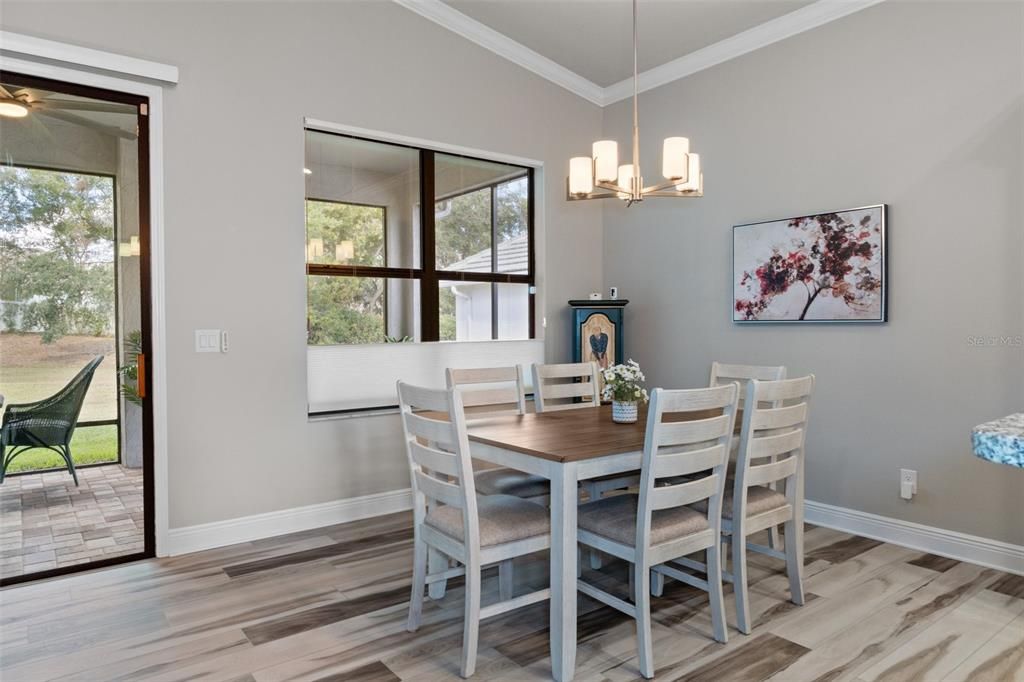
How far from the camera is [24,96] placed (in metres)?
2.88

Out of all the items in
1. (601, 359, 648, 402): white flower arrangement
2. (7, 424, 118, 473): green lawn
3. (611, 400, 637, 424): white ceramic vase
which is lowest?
(7, 424, 118, 473): green lawn

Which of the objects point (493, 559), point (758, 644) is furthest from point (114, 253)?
point (758, 644)

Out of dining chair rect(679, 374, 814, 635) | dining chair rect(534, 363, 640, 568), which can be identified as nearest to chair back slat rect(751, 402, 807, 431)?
dining chair rect(679, 374, 814, 635)

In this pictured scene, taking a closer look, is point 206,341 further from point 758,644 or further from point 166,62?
point 758,644

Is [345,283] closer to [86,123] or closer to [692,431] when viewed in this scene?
[86,123]

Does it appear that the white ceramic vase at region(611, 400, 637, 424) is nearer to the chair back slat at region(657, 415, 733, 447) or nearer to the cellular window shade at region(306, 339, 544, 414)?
the chair back slat at region(657, 415, 733, 447)

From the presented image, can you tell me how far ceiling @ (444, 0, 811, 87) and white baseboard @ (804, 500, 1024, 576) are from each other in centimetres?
300

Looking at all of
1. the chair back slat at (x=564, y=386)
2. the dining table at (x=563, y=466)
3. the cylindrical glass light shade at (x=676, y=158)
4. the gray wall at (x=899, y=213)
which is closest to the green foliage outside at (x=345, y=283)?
the chair back slat at (x=564, y=386)

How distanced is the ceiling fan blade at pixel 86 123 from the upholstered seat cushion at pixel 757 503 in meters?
3.22

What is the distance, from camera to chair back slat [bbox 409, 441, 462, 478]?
214cm

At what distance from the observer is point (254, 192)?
346cm

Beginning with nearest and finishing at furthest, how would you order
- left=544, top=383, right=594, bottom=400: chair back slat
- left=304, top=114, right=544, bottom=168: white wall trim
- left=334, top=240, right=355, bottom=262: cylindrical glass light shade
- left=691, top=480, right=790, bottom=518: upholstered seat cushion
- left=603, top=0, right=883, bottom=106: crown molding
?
left=691, top=480, right=790, bottom=518: upholstered seat cushion
left=544, top=383, right=594, bottom=400: chair back slat
left=603, top=0, right=883, bottom=106: crown molding
left=304, top=114, right=544, bottom=168: white wall trim
left=334, top=240, right=355, bottom=262: cylindrical glass light shade

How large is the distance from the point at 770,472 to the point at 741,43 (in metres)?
2.97

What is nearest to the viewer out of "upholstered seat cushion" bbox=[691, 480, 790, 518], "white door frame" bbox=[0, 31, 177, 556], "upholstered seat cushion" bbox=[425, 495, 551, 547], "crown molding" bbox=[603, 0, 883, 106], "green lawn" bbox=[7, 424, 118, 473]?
"upholstered seat cushion" bbox=[425, 495, 551, 547]
